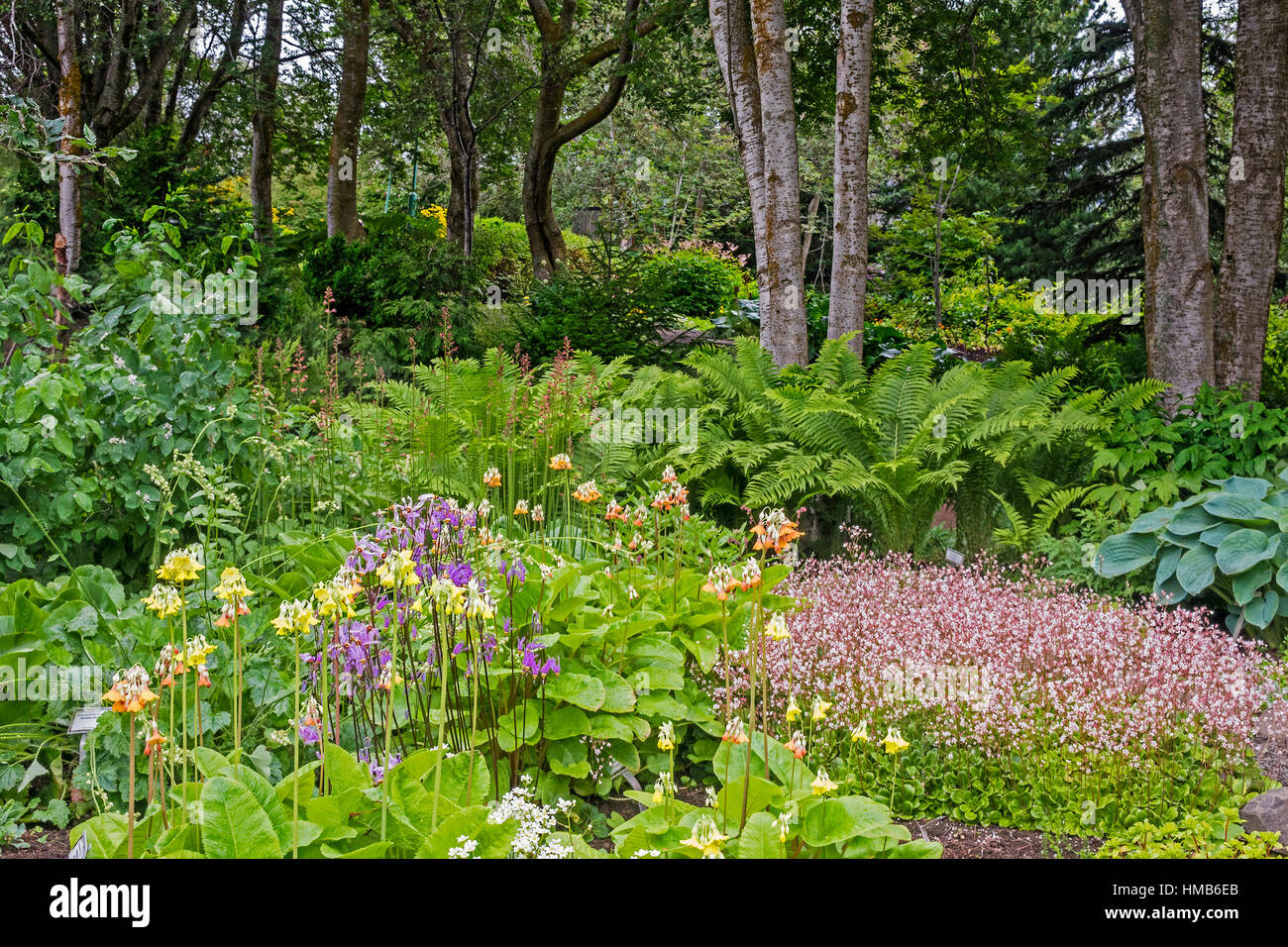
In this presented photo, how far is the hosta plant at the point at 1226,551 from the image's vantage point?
372cm

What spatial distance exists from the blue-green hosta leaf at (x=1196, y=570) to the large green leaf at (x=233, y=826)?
3.57 meters

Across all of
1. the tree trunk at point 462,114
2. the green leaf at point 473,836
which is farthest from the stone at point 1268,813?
the tree trunk at point 462,114

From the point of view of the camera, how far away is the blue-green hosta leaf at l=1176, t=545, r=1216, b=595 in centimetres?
378

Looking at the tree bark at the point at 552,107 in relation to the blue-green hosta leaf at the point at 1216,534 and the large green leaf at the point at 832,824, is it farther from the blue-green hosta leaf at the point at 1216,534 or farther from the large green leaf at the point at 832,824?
the large green leaf at the point at 832,824

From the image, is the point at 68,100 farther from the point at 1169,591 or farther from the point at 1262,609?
the point at 1262,609

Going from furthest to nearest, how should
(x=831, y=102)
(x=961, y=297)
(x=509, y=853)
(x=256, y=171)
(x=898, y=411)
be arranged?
(x=961, y=297) → (x=256, y=171) → (x=831, y=102) → (x=898, y=411) → (x=509, y=853)

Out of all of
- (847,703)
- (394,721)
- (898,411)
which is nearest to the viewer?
(394,721)

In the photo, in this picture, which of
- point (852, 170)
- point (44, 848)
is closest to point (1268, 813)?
point (44, 848)

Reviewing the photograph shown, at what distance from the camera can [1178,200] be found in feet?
18.5

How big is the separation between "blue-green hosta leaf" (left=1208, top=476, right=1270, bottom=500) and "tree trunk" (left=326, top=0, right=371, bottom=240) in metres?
10.2

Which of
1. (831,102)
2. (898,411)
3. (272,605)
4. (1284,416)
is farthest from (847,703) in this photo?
(831,102)

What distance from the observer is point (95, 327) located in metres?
3.66

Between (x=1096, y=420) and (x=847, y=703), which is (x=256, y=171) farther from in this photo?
(x=847, y=703)

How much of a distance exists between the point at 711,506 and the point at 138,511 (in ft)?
9.78
